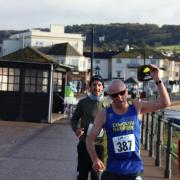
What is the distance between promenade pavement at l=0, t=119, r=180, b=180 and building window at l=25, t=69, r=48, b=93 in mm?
3432

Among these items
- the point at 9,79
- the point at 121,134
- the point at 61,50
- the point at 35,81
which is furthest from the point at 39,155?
the point at 61,50

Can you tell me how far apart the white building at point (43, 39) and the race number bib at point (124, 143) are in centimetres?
11609

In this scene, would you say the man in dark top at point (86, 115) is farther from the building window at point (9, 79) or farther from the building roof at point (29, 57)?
the building window at point (9, 79)

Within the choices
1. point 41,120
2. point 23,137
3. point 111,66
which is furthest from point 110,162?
point 111,66

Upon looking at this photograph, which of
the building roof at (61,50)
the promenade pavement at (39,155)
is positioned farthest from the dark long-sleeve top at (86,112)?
the building roof at (61,50)

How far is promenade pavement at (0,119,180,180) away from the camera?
37.6ft

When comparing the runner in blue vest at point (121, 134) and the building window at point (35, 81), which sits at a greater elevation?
the building window at point (35, 81)

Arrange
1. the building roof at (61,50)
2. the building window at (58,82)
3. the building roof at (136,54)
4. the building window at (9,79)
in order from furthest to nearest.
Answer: the building roof at (136,54), the building roof at (61,50), the building window at (58,82), the building window at (9,79)

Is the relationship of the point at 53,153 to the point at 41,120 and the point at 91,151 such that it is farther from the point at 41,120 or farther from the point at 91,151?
the point at 41,120

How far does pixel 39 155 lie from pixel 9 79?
11.9 metres

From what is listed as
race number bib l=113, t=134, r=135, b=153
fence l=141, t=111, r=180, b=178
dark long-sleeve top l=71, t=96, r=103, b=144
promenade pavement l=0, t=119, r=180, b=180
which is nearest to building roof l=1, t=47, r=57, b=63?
promenade pavement l=0, t=119, r=180, b=180

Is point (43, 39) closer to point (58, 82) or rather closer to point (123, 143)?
point (58, 82)

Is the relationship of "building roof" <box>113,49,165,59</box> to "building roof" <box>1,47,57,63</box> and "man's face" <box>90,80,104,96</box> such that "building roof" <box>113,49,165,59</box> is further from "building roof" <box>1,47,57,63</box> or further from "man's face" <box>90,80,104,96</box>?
"man's face" <box>90,80,104,96</box>

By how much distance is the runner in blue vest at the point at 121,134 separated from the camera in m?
6.09
